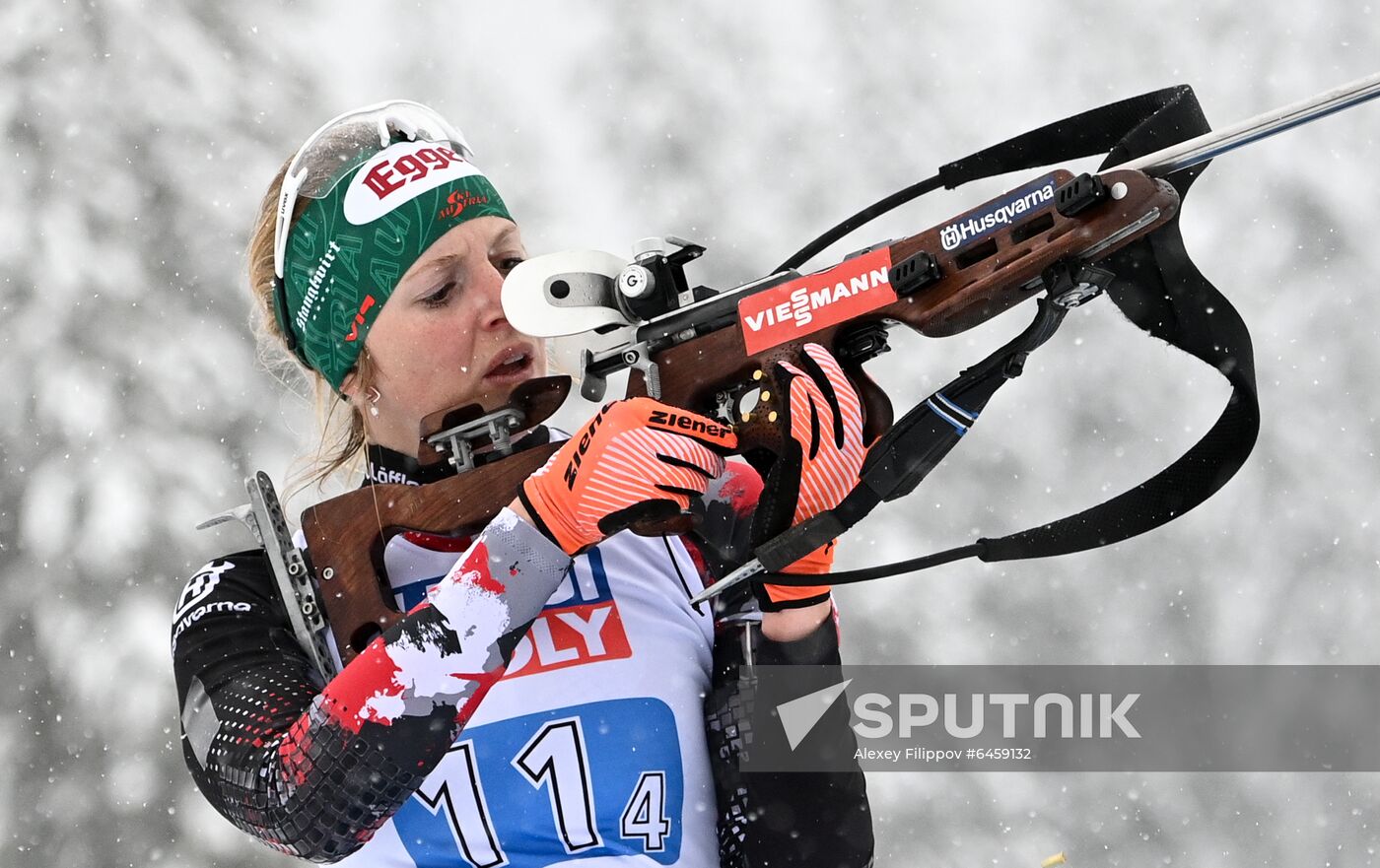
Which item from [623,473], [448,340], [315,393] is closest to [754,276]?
[315,393]

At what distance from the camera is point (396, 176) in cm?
162

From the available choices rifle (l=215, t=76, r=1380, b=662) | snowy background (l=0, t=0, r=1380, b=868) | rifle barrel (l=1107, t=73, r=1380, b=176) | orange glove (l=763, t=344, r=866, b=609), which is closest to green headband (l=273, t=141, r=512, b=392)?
rifle (l=215, t=76, r=1380, b=662)

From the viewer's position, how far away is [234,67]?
3432mm

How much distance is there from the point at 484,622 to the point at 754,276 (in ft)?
7.01

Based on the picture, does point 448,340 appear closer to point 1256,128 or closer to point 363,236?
point 363,236

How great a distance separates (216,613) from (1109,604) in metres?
2.26

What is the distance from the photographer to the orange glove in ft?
4.21

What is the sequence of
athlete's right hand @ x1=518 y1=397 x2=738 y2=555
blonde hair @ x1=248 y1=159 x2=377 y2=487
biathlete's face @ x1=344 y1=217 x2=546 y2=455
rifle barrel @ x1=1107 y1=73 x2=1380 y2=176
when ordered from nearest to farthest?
rifle barrel @ x1=1107 y1=73 x2=1380 y2=176, athlete's right hand @ x1=518 y1=397 x2=738 y2=555, biathlete's face @ x1=344 y1=217 x2=546 y2=455, blonde hair @ x1=248 y1=159 x2=377 y2=487

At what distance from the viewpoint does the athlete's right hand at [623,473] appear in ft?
4.17

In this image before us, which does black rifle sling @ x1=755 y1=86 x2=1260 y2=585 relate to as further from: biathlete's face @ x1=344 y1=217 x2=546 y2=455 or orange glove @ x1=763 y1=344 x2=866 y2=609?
biathlete's face @ x1=344 y1=217 x2=546 y2=455

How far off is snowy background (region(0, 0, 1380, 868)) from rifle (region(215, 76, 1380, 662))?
175 cm

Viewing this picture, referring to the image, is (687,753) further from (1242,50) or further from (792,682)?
(1242,50)

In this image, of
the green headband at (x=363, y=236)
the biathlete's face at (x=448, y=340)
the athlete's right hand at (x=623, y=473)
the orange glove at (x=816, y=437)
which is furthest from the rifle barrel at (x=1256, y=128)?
the green headband at (x=363, y=236)

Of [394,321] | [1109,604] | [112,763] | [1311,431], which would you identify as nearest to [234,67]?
[112,763]
